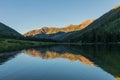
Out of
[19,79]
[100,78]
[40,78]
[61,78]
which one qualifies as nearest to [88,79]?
[100,78]

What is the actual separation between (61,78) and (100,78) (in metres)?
7.45

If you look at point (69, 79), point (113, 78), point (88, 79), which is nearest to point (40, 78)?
point (69, 79)

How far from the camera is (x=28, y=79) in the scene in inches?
1500

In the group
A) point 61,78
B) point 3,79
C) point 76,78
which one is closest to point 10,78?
point 3,79

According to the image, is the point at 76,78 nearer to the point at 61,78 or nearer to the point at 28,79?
the point at 61,78

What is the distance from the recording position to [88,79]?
3750 cm

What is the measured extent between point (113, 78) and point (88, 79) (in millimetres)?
4597

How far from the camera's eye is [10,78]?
1539 inches

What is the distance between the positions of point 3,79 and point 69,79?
12415mm

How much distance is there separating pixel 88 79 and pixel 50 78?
732 centimetres

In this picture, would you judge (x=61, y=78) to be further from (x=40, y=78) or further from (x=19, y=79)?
(x=19, y=79)

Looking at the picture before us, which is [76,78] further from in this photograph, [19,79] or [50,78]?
[19,79]

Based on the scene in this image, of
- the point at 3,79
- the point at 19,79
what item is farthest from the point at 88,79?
the point at 3,79

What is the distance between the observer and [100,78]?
38312 millimetres
